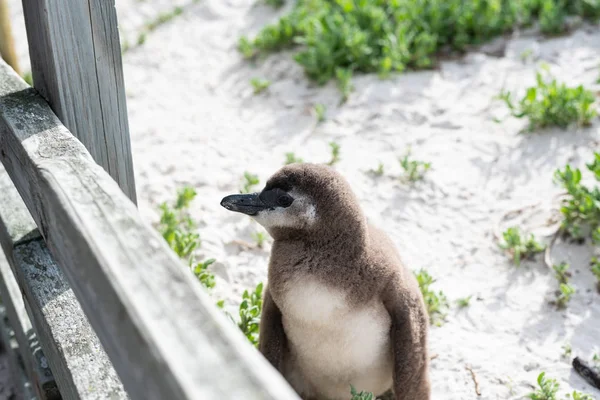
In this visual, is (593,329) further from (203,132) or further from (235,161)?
(203,132)

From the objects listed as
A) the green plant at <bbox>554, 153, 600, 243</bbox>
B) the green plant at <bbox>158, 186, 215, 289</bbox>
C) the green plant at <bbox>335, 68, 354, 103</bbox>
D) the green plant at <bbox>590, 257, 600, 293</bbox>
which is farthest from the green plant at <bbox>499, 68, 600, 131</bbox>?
the green plant at <bbox>158, 186, 215, 289</bbox>

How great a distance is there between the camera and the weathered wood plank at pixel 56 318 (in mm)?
2316

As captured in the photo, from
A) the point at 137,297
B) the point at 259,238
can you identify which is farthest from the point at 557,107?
the point at 137,297

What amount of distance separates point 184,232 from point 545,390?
88.1 inches

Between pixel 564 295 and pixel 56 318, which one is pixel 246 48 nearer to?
pixel 564 295

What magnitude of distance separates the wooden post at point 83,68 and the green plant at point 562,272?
7.75 ft

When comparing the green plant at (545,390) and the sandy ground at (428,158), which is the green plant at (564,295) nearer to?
the sandy ground at (428,158)

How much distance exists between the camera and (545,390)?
305cm

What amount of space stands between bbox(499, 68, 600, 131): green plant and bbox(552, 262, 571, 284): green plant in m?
1.43

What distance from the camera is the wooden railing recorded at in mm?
1341

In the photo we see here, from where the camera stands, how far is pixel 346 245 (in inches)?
105

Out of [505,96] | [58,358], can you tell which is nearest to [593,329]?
[505,96]

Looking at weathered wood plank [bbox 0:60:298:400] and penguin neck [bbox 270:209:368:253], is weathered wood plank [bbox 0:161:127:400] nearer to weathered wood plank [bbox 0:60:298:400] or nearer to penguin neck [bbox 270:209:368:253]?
weathered wood plank [bbox 0:60:298:400]

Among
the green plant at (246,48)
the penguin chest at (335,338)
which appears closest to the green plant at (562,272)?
the penguin chest at (335,338)
